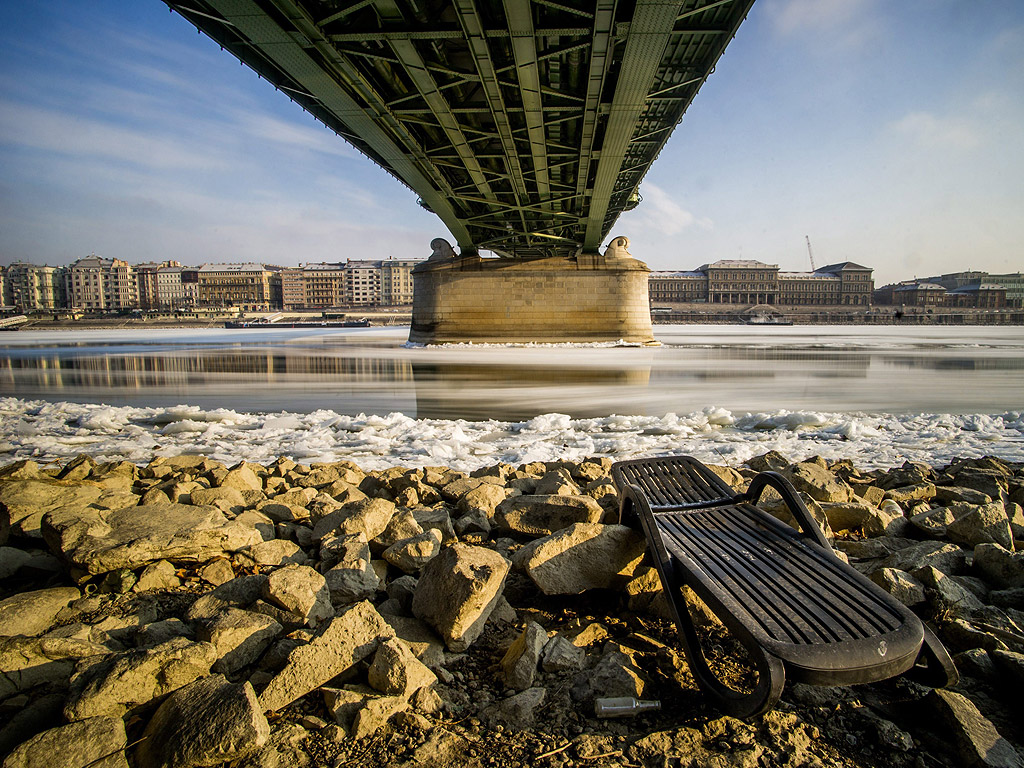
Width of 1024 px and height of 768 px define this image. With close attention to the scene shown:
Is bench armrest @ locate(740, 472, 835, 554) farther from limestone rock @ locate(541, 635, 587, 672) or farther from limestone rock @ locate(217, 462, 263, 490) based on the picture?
limestone rock @ locate(217, 462, 263, 490)

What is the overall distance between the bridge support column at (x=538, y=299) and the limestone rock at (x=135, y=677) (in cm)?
2835

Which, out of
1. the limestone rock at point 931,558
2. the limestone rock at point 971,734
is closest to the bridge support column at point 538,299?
the limestone rock at point 931,558

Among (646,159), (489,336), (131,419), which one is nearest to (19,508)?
(131,419)

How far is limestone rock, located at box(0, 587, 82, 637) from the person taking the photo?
212 centimetres

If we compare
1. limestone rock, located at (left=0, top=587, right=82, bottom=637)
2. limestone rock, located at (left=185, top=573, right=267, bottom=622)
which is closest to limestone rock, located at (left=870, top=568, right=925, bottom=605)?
limestone rock, located at (left=185, top=573, right=267, bottom=622)

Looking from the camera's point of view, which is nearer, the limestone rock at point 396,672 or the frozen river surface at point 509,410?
the limestone rock at point 396,672

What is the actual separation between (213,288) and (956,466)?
157542mm

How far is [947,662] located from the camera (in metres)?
1.74

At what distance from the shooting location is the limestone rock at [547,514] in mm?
3162

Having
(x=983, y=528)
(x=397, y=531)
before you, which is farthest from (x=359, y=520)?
(x=983, y=528)

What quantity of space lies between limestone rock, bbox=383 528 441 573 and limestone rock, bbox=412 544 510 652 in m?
0.39

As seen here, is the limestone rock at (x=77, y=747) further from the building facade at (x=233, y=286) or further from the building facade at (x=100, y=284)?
the building facade at (x=100, y=284)

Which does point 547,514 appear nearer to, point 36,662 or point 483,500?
point 483,500

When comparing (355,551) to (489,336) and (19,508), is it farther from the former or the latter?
(489,336)
